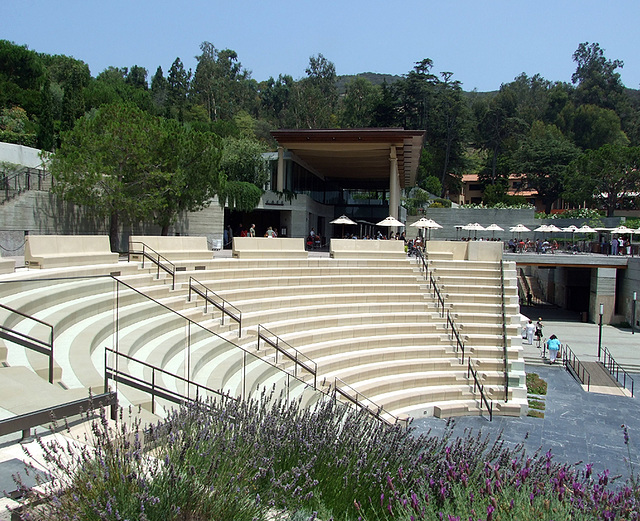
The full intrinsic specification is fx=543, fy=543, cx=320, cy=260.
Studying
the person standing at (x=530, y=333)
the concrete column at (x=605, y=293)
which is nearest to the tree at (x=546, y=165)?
the concrete column at (x=605, y=293)

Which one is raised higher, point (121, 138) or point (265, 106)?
point (265, 106)

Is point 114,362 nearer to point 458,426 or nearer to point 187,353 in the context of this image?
point 187,353

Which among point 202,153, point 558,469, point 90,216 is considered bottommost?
point 558,469

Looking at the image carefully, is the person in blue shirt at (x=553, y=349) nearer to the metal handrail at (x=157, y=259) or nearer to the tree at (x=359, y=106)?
the metal handrail at (x=157, y=259)

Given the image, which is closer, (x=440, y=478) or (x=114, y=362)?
(x=440, y=478)

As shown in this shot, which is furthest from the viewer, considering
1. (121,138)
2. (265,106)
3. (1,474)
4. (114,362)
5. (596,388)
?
(265,106)

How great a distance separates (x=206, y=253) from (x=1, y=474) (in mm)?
14169

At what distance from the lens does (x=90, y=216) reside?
78.0ft

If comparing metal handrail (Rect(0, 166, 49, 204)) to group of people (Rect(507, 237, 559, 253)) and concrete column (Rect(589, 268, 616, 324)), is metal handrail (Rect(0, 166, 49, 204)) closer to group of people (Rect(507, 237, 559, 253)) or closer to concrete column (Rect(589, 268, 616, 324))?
group of people (Rect(507, 237, 559, 253))

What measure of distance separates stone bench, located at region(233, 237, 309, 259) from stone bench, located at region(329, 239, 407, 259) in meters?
1.30

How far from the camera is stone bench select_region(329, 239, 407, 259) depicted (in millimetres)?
20719

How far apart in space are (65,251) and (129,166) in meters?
9.60

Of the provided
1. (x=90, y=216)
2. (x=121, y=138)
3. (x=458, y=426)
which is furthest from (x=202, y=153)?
(x=458, y=426)

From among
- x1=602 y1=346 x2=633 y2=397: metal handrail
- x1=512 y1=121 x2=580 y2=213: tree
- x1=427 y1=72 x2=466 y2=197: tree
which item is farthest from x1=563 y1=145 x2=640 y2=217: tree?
x1=602 y1=346 x2=633 y2=397: metal handrail
